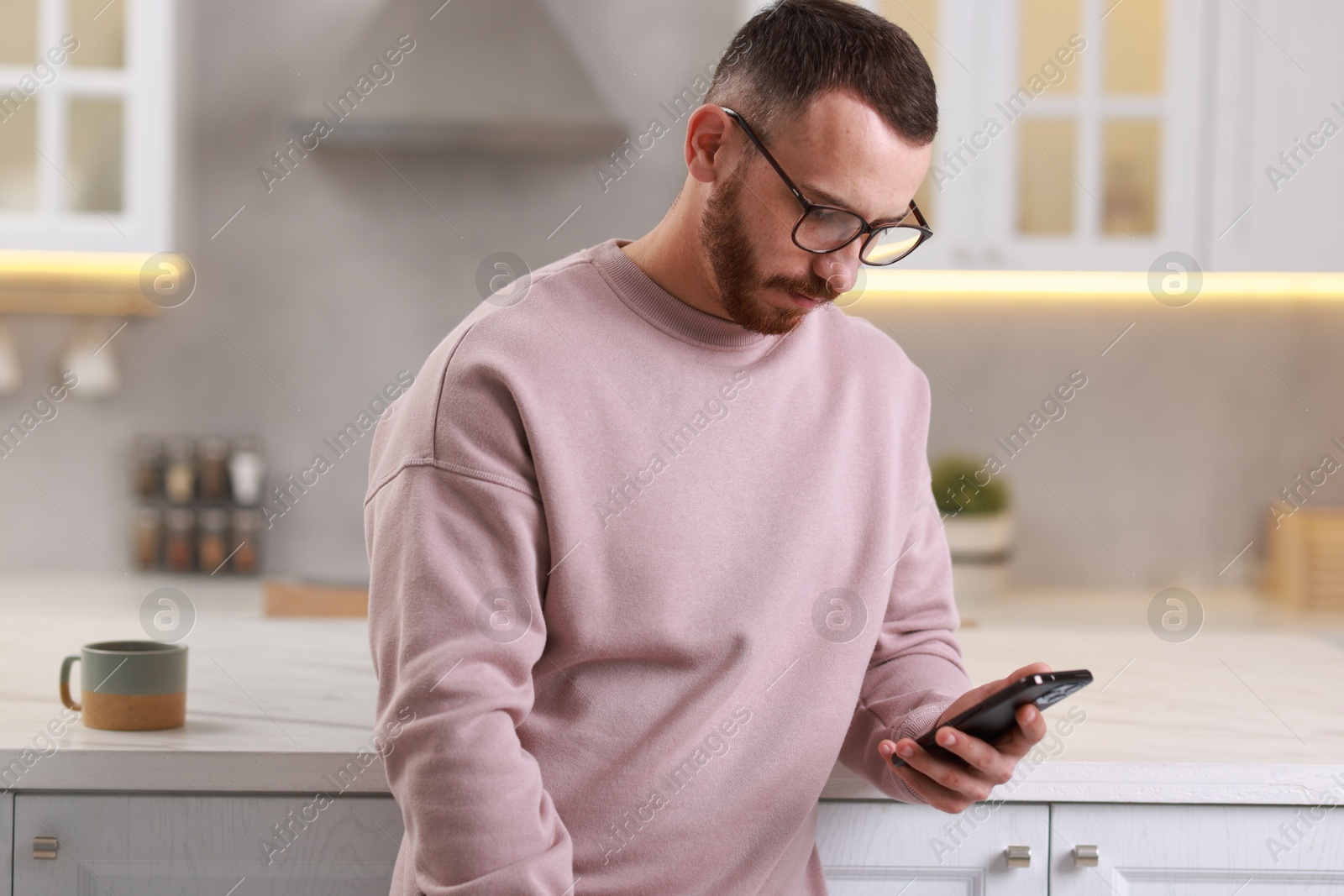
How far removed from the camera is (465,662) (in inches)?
33.0

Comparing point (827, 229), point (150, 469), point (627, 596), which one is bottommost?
point (150, 469)

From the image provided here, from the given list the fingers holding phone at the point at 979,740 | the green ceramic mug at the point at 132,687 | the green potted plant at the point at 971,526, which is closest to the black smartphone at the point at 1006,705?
the fingers holding phone at the point at 979,740

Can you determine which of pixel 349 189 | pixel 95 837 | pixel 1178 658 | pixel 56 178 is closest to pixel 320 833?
pixel 95 837

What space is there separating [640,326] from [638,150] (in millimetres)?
1706

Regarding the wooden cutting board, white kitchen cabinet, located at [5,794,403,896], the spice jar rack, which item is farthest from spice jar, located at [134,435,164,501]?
white kitchen cabinet, located at [5,794,403,896]

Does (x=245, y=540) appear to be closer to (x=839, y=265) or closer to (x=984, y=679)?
(x=984, y=679)

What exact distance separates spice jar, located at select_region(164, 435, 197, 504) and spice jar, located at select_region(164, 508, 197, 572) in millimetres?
28

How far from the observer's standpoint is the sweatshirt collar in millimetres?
985

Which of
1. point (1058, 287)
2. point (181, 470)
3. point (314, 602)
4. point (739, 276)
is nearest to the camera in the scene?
point (739, 276)

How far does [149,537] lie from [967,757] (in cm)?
213

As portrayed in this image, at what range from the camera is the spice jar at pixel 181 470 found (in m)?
2.52

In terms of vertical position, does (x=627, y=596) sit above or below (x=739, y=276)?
below

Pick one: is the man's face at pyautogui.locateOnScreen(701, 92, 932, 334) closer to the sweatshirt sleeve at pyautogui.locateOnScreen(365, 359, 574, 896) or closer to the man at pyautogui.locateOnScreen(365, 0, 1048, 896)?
the man at pyautogui.locateOnScreen(365, 0, 1048, 896)

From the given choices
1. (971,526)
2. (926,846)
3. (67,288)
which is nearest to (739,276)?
(926,846)
